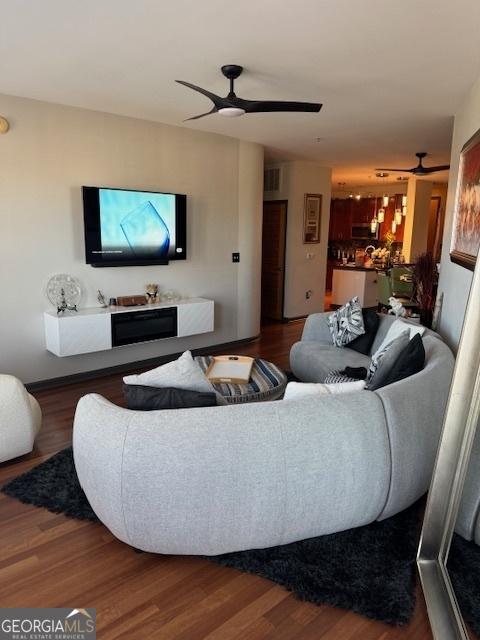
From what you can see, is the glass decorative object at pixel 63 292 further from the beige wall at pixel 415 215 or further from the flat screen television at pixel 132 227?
the beige wall at pixel 415 215

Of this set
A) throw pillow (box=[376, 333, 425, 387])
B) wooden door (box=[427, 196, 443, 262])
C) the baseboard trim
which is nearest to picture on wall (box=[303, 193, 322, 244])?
the baseboard trim

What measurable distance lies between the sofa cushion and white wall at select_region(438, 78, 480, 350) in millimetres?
750

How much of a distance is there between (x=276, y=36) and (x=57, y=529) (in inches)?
118

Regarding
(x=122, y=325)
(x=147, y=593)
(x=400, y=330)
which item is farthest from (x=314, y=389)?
(x=122, y=325)

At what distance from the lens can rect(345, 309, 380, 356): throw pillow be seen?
4074mm

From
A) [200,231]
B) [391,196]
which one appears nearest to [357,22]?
[200,231]

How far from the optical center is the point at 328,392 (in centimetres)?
217

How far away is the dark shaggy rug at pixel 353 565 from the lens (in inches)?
70.4

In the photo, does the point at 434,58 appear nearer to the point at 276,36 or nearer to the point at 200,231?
the point at 276,36

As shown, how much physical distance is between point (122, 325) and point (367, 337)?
2.43 meters

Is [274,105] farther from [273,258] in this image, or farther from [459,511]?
[273,258]

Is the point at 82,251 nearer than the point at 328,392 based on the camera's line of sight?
No

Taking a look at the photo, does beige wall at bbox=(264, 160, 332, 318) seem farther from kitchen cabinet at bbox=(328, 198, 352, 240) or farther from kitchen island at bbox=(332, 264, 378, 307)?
kitchen cabinet at bbox=(328, 198, 352, 240)

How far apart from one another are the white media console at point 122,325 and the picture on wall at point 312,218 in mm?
2934
